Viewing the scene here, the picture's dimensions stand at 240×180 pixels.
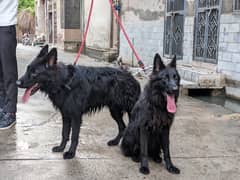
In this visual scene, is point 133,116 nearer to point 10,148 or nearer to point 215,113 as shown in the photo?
point 10,148

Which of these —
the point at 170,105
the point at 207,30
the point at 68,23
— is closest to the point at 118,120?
the point at 170,105

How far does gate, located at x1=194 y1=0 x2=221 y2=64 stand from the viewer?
23.4ft

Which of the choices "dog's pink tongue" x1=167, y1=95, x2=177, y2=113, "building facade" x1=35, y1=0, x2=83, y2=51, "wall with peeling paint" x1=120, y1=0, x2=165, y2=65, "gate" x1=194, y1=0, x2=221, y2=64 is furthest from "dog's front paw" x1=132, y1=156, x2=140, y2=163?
"building facade" x1=35, y1=0, x2=83, y2=51

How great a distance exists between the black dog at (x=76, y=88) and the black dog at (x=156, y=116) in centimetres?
37

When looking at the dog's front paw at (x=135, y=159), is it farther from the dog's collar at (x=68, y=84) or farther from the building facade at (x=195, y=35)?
the building facade at (x=195, y=35)

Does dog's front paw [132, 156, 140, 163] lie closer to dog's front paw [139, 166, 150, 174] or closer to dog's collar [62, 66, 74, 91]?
dog's front paw [139, 166, 150, 174]

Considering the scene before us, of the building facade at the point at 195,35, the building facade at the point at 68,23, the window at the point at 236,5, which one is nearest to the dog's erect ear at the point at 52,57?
the building facade at the point at 195,35

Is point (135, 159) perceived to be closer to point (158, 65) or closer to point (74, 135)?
point (74, 135)

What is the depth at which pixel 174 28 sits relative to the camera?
873 cm

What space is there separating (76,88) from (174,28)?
236 inches

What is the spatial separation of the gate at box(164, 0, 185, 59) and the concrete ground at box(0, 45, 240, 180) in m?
3.89

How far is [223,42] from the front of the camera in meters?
6.81

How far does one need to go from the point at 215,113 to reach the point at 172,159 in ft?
7.21

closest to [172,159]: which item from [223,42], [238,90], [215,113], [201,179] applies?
[201,179]
